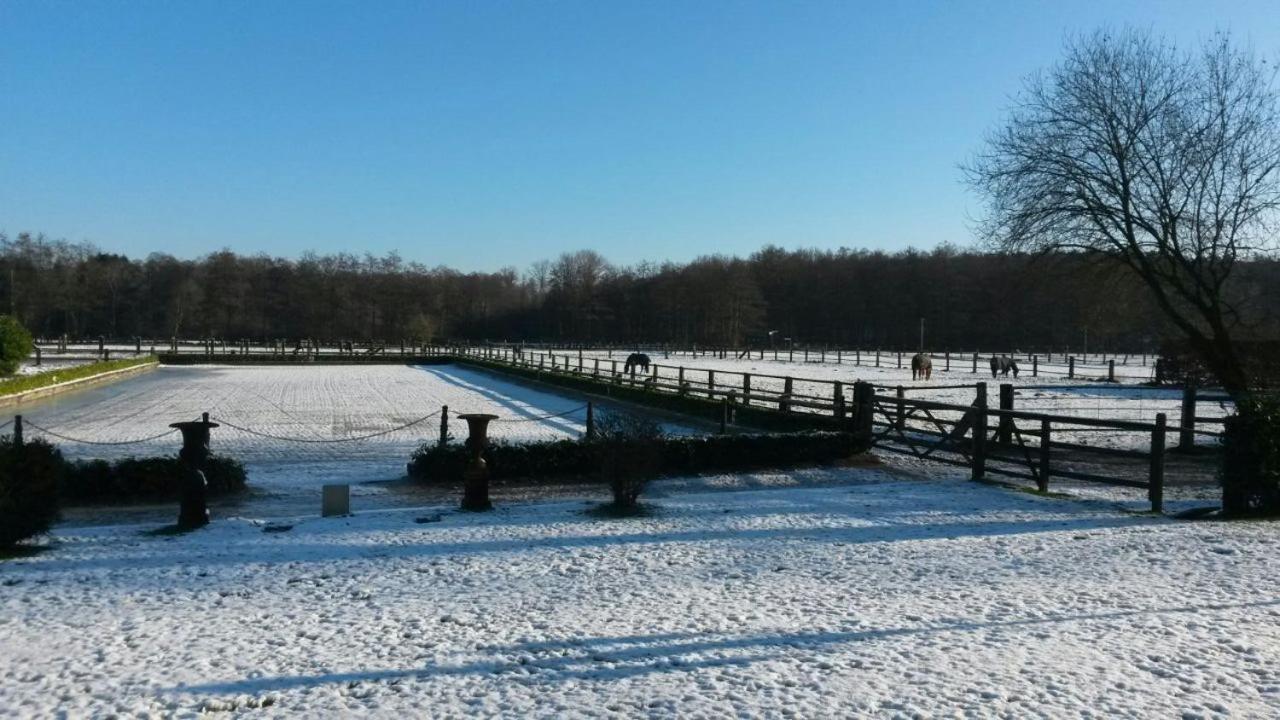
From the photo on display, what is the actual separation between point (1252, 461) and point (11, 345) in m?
41.4

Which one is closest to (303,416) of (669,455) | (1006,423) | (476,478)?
(669,455)

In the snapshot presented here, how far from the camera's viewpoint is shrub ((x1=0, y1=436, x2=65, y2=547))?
7.99 metres

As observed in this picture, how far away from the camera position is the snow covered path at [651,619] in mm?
4777

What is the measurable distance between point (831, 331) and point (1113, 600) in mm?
125980

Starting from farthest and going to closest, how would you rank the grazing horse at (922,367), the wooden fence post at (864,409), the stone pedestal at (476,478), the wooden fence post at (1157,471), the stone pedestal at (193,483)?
the grazing horse at (922,367) < the wooden fence post at (864,409) < the stone pedestal at (476,478) < the wooden fence post at (1157,471) < the stone pedestal at (193,483)

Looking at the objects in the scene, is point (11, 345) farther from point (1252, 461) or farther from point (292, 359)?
point (1252, 461)

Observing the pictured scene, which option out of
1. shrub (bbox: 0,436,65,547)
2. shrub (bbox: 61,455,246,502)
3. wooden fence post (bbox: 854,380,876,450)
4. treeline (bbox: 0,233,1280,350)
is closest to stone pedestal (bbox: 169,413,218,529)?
shrub (bbox: 0,436,65,547)

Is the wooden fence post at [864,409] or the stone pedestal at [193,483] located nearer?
the stone pedestal at [193,483]

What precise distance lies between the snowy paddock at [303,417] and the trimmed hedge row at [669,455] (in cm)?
111

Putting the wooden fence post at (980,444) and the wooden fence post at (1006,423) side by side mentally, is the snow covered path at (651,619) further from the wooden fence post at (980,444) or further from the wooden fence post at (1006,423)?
the wooden fence post at (1006,423)

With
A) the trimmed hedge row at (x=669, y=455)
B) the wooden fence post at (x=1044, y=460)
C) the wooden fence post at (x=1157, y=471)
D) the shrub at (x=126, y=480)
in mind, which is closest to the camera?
the wooden fence post at (x=1157, y=471)

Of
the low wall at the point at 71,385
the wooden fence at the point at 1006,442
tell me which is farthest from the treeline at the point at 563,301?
the wooden fence at the point at 1006,442

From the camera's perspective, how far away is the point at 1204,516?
998cm

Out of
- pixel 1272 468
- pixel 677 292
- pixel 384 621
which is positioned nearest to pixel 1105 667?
pixel 384 621
